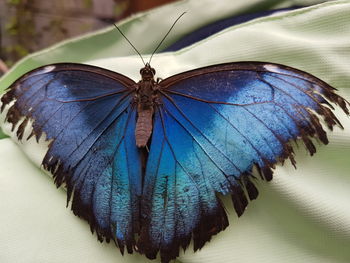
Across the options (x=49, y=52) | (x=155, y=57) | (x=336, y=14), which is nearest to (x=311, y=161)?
(x=336, y=14)

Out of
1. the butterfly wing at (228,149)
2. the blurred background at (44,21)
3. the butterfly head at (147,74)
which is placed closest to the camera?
the butterfly wing at (228,149)

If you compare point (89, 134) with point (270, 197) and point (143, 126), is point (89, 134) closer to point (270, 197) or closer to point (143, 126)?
point (143, 126)

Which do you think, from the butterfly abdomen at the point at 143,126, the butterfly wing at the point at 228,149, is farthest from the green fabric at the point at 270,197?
the butterfly abdomen at the point at 143,126

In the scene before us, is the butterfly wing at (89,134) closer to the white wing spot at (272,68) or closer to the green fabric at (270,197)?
the green fabric at (270,197)

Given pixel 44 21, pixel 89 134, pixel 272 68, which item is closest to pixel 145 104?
pixel 89 134

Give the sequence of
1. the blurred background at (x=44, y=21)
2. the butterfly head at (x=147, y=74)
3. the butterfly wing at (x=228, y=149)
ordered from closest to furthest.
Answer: the butterfly wing at (x=228, y=149) < the butterfly head at (x=147, y=74) < the blurred background at (x=44, y=21)

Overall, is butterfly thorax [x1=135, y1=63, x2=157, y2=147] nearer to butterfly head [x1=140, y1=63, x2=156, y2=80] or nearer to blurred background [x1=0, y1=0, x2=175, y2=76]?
butterfly head [x1=140, y1=63, x2=156, y2=80]
